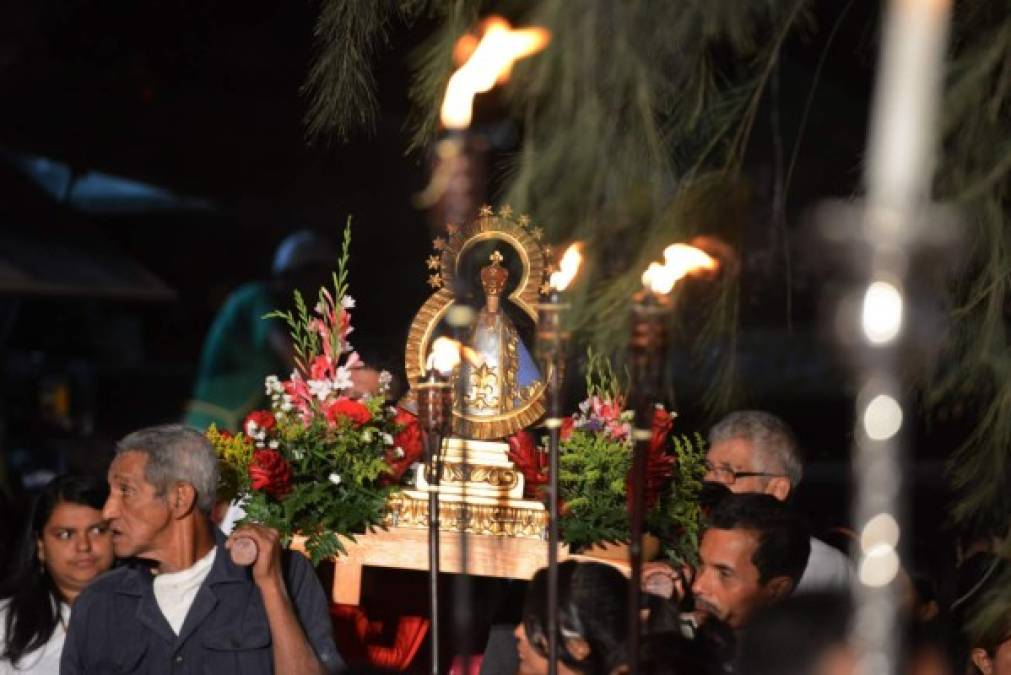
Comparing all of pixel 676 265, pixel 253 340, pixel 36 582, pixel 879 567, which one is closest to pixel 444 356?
pixel 676 265

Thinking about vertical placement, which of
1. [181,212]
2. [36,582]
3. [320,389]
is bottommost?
[36,582]

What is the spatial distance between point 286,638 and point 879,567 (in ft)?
7.64

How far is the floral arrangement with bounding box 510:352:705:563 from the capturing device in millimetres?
4621

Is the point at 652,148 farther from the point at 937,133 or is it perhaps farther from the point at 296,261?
the point at 296,261

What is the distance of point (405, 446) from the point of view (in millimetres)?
4840

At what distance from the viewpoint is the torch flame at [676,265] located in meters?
3.52

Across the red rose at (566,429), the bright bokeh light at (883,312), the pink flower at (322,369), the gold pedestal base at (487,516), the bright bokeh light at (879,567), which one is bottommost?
the bright bokeh light at (879,567)

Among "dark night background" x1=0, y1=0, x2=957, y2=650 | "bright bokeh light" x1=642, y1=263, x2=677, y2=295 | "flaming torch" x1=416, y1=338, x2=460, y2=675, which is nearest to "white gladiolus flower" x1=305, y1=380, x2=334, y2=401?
"flaming torch" x1=416, y1=338, x2=460, y2=675

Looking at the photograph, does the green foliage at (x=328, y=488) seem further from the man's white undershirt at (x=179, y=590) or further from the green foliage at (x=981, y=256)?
the green foliage at (x=981, y=256)

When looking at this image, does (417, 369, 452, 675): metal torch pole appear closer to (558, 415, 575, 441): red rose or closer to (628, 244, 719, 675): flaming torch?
(628, 244, 719, 675): flaming torch

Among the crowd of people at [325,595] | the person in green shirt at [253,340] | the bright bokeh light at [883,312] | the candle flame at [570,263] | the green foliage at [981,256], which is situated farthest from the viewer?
the person in green shirt at [253,340]

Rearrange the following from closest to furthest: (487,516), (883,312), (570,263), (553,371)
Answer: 1. (883,312)
2. (553,371)
3. (570,263)
4. (487,516)

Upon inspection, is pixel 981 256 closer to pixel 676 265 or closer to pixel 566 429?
pixel 676 265

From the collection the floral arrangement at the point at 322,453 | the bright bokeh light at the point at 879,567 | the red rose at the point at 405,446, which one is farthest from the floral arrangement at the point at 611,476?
the bright bokeh light at the point at 879,567
